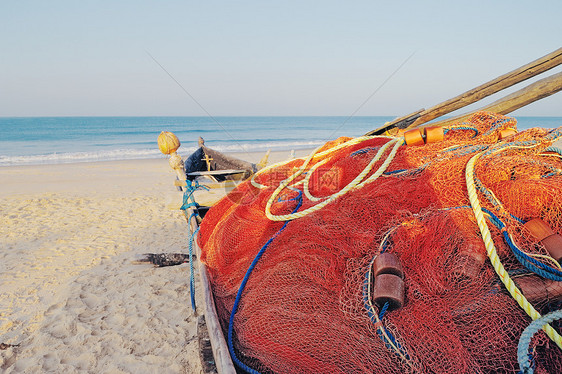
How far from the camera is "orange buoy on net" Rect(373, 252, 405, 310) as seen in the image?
1454 millimetres

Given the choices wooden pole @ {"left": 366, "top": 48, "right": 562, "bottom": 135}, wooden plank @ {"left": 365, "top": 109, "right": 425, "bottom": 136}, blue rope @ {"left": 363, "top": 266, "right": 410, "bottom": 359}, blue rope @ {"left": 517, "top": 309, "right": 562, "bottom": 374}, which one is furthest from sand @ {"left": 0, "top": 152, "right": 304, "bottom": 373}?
wooden pole @ {"left": 366, "top": 48, "right": 562, "bottom": 135}

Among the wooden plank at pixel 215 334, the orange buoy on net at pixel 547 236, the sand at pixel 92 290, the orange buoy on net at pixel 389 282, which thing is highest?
the orange buoy on net at pixel 547 236

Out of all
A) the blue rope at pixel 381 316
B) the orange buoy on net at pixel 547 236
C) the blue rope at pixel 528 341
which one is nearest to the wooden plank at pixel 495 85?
the orange buoy on net at pixel 547 236

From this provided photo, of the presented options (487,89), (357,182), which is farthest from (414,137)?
(487,89)

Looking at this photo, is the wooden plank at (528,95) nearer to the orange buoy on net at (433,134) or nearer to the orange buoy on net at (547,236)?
the orange buoy on net at (433,134)

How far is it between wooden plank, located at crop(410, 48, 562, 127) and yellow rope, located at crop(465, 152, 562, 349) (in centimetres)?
176

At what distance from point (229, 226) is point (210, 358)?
2.94 feet

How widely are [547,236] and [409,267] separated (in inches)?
25.8

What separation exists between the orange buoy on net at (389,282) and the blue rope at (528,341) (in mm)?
444

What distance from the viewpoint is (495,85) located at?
10.6 feet

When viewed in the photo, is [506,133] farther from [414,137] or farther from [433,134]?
[414,137]

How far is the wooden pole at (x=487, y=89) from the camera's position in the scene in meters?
2.86

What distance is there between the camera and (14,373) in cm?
294

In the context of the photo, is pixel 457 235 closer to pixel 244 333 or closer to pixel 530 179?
pixel 530 179
